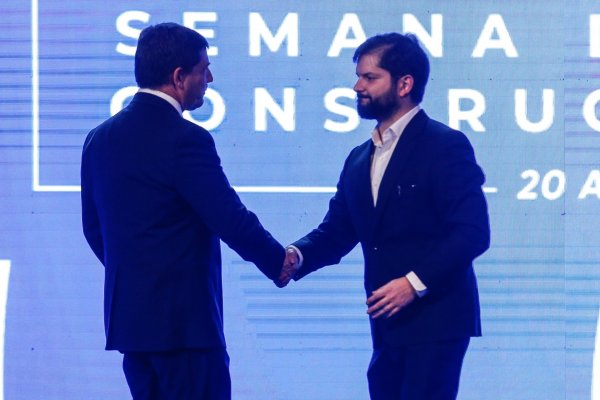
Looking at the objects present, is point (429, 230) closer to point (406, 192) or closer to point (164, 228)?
point (406, 192)

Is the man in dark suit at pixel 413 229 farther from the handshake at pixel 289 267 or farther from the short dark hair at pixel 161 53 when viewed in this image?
the short dark hair at pixel 161 53

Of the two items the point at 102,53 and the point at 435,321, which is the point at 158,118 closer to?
the point at 435,321

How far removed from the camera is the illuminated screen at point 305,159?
3.68 m

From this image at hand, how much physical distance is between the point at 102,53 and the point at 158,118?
116cm

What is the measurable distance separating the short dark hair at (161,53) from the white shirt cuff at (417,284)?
838mm

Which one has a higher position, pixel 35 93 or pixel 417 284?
pixel 35 93

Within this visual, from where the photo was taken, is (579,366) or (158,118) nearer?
(158,118)

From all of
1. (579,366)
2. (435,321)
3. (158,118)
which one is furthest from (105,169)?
(579,366)

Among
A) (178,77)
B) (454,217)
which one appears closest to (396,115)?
(454,217)

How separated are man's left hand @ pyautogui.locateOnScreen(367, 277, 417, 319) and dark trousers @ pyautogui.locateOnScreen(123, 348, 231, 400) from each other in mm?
447

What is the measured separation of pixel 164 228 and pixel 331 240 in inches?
30.1

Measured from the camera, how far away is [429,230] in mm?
2734

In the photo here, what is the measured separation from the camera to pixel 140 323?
8.41ft

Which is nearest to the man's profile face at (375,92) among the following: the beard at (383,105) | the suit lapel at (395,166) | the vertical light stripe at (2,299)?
the beard at (383,105)
